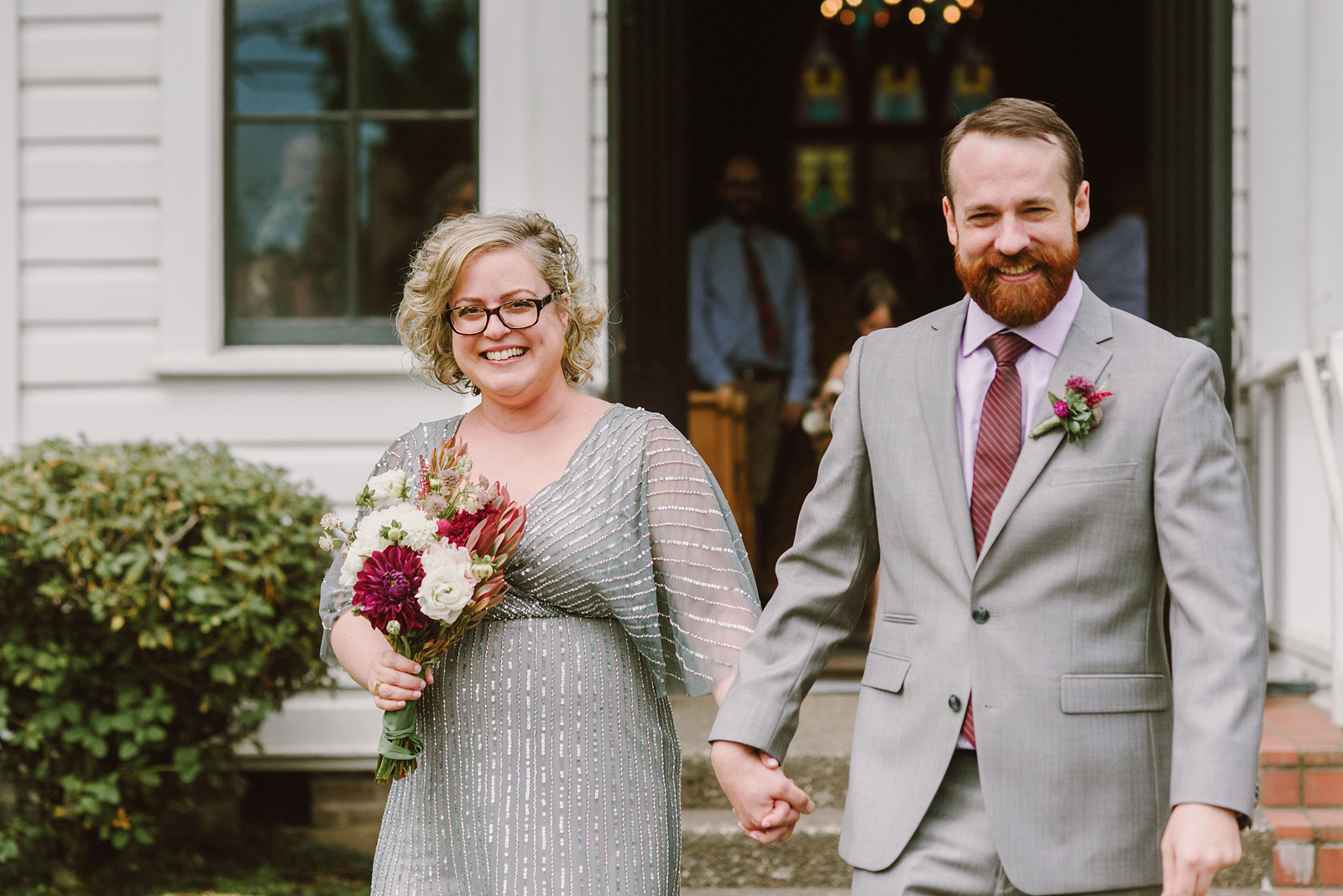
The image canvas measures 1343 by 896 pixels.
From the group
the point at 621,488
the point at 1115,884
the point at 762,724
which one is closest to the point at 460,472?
the point at 621,488

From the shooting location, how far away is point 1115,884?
7.57 feet

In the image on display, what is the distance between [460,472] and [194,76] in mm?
3943

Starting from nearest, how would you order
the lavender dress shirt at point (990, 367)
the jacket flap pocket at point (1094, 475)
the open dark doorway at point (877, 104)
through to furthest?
1. the jacket flap pocket at point (1094, 475)
2. the lavender dress shirt at point (990, 367)
3. the open dark doorway at point (877, 104)

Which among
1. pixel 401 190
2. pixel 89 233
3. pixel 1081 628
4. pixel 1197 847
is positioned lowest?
pixel 1197 847

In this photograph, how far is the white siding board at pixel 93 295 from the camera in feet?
19.8

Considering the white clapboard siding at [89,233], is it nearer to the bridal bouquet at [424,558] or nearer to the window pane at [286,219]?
the window pane at [286,219]

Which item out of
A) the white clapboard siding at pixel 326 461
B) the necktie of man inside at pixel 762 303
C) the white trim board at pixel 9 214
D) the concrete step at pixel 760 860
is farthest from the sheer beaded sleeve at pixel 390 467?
the necktie of man inside at pixel 762 303

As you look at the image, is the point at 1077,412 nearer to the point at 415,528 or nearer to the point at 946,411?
the point at 946,411

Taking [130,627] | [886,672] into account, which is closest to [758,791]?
[886,672]

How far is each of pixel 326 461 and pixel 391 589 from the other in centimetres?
349

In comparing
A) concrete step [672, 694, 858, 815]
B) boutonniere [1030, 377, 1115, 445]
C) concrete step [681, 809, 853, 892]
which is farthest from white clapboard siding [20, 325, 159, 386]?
boutonniere [1030, 377, 1115, 445]

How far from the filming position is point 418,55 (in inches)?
241

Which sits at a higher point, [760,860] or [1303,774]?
[1303,774]

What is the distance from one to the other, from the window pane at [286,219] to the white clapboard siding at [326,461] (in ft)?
2.05
